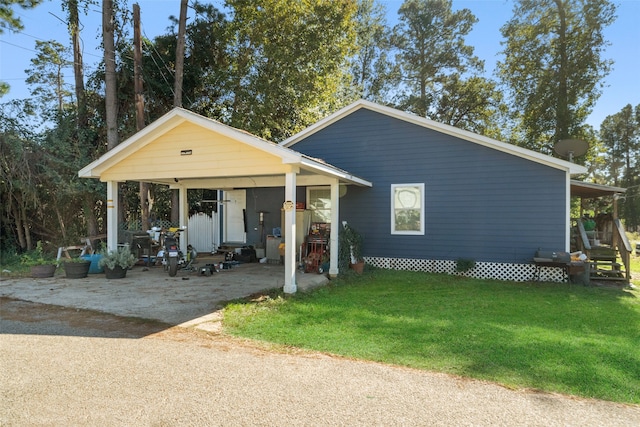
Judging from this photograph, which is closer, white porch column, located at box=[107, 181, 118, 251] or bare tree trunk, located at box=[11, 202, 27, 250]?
white porch column, located at box=[107, 181, 118, 251]

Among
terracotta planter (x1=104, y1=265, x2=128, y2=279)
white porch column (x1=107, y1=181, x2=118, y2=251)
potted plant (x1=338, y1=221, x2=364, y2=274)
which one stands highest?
white porch column (x1=107, y1=181, x2=118, y2=251)

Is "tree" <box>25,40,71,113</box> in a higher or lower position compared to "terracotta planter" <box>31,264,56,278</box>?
higher

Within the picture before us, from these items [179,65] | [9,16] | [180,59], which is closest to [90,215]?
[179,65]

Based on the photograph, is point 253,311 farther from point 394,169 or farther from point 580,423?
point 394,169

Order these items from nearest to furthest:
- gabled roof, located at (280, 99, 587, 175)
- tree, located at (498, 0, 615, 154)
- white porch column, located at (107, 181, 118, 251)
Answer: gabled roof, located at (280, 99, 587, 175), white porch column, located at (107, 181, 118, 251), tree, located at (498, 0, 615, 154)

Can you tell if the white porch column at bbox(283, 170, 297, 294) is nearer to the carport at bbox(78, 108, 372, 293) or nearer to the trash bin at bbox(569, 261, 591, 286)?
the carport at bbox(78, 108, 372, 293)

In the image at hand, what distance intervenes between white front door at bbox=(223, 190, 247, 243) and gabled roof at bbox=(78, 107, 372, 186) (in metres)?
5.10

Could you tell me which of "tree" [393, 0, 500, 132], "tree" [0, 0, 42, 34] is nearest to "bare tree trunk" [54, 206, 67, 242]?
"tree" [0, 0, 42, 34]

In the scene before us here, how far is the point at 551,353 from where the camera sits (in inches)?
157

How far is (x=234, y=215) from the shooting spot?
1343 centimetres

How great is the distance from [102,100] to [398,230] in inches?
456

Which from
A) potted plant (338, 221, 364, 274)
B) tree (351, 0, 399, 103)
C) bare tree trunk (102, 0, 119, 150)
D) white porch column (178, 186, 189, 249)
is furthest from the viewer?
tree (351, 0, 399, 103)

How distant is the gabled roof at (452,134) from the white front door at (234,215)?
2.92m

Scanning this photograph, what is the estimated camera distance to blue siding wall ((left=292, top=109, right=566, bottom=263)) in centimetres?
888
